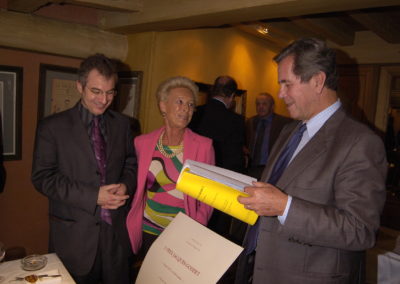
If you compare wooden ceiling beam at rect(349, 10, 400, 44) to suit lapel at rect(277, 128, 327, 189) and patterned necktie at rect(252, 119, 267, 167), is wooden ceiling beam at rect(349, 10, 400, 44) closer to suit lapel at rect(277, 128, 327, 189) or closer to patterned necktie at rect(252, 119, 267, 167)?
patterned necktie at rect(252, 119, 267, 167)

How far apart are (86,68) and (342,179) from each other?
1466 millimetres

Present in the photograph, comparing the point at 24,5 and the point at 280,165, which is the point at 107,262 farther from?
the point at 24,5

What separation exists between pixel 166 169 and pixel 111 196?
0.41 m

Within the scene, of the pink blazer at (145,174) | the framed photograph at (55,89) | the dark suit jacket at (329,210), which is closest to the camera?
the dark suit jacket at (329,210)

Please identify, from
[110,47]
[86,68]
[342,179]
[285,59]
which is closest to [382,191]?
[342,179]

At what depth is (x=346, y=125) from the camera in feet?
4.18

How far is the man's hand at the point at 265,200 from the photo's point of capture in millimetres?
1174

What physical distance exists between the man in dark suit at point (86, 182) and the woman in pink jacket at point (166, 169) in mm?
127

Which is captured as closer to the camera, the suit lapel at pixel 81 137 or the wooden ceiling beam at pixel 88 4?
the suit lapel at pixel 81 137

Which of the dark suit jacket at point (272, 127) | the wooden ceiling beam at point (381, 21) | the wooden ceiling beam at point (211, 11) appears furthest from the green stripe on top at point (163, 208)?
the wooden ceiling beam at point (381, 21)

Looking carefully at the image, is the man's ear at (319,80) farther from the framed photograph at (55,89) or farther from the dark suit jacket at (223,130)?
the framed photograph at (55,89)

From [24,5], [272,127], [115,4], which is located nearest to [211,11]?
[115,4]

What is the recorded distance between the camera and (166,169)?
1970 millimetres

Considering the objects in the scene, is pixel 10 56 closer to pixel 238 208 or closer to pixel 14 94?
pixel 14 94
